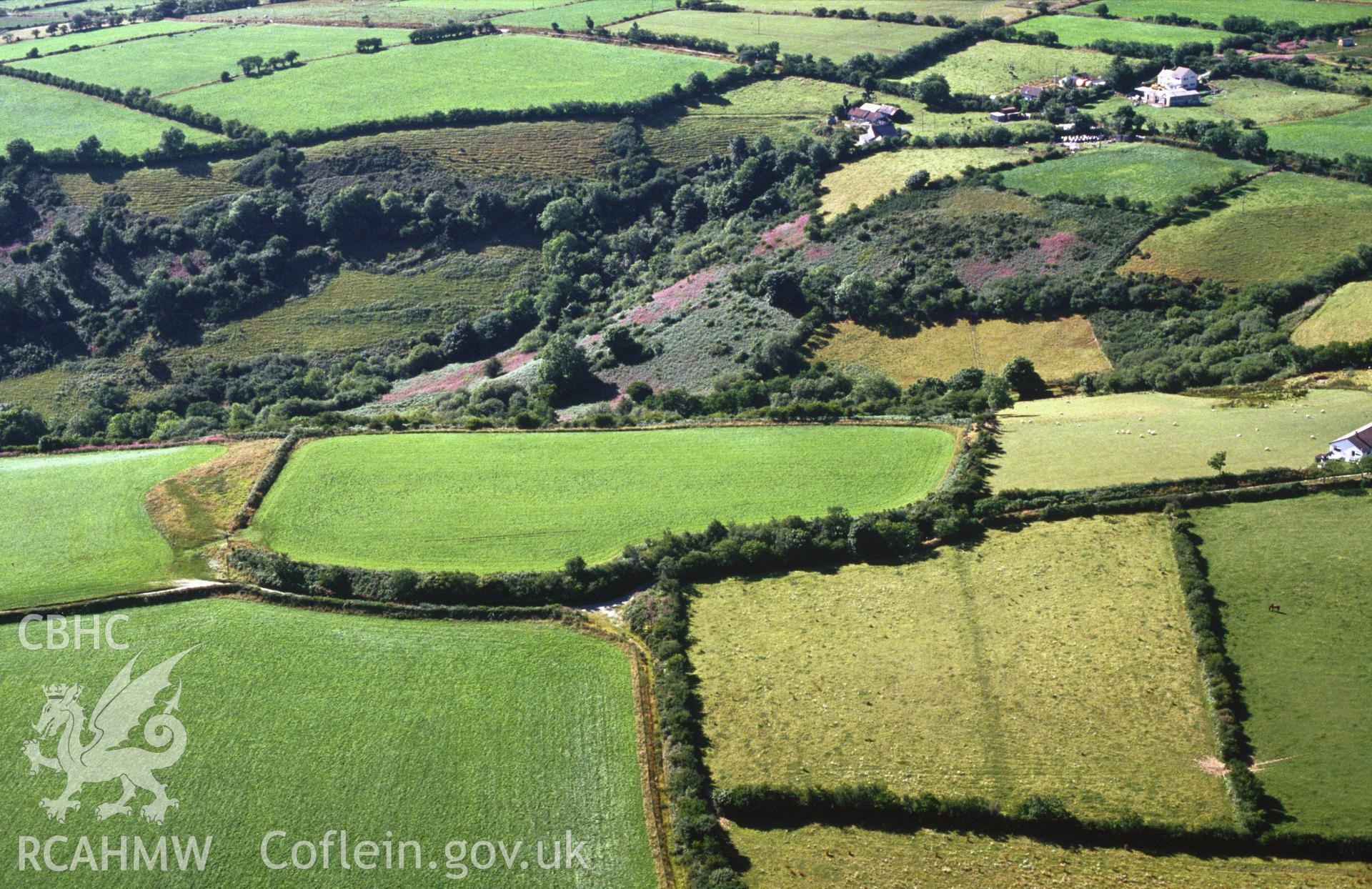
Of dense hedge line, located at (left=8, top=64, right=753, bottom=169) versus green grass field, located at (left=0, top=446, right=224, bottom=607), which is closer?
green grass field, located at (left=0, top=446, right=224, bottom=607)

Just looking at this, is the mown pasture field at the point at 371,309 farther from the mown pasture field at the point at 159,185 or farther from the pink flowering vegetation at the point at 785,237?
the pink flowering vegetation at the point at 785,237

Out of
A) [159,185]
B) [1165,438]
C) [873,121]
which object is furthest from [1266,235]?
[159,185]

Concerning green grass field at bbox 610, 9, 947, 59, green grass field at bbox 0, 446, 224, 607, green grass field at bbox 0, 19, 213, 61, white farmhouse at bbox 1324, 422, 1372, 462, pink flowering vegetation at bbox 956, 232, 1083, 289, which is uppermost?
green grass field at bbox 0, 19, 213, 61

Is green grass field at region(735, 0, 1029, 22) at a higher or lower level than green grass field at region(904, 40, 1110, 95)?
higher

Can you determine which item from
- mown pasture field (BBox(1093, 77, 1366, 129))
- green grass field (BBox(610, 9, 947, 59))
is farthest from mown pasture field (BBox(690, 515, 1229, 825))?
green grass field (BBox(610, 9, 947, 59))

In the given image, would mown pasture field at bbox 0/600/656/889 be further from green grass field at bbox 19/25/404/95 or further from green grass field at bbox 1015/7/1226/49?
green grass field at bbox 1015/7/1226/49

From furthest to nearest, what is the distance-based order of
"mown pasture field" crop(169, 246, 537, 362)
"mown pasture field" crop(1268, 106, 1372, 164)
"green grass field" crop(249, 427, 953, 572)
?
"mown pasture field" crop(169, 246, 537, 362) < "mown pasture field" crop(1268, 106, 1372, 164) < "green grass field" crop(249, 427, 953, 572)

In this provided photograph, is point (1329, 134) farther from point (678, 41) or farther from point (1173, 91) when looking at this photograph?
point (678, 41)
